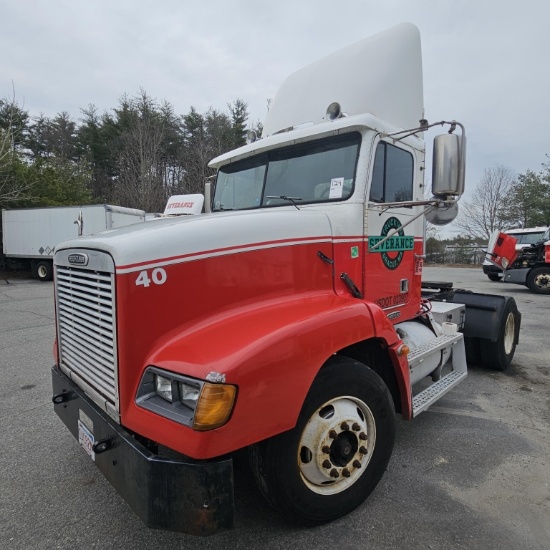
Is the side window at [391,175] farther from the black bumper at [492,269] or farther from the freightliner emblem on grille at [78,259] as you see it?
the black bumper at [492,269]

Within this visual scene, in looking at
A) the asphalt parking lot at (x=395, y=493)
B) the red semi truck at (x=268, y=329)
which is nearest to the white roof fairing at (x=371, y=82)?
the red semi truck at (x=268, y=329)

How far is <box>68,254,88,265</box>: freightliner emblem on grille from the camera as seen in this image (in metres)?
2.27

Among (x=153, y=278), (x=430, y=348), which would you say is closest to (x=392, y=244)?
(x=430, y=348)

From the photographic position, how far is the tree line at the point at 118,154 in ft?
74.2

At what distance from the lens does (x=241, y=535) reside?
7.49 ft

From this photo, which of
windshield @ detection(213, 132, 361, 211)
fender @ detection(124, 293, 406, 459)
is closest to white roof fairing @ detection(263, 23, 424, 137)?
windshield @ detection(213, 132, 361, 211)

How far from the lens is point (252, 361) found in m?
1.86

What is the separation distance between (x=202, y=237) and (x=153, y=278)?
14.9 inches

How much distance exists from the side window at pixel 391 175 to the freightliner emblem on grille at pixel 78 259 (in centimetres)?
210

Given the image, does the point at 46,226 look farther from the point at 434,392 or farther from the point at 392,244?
the point at 434,392

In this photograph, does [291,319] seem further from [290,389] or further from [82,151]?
[82,151]

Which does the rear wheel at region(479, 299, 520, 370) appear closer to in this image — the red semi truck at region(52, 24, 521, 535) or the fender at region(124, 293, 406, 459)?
the red semi truck at region(52, 24, 521, 535)

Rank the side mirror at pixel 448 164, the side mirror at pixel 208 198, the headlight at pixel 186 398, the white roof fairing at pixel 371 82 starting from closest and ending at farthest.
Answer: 1. the headlight at pixel 186 398
2. the side mirror at pixel 448 164
3. the white roof fairing at pixel 371 82
4. the side mirror at pixel 208 198

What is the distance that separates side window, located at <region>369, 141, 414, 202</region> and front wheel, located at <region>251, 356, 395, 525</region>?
1528mm
